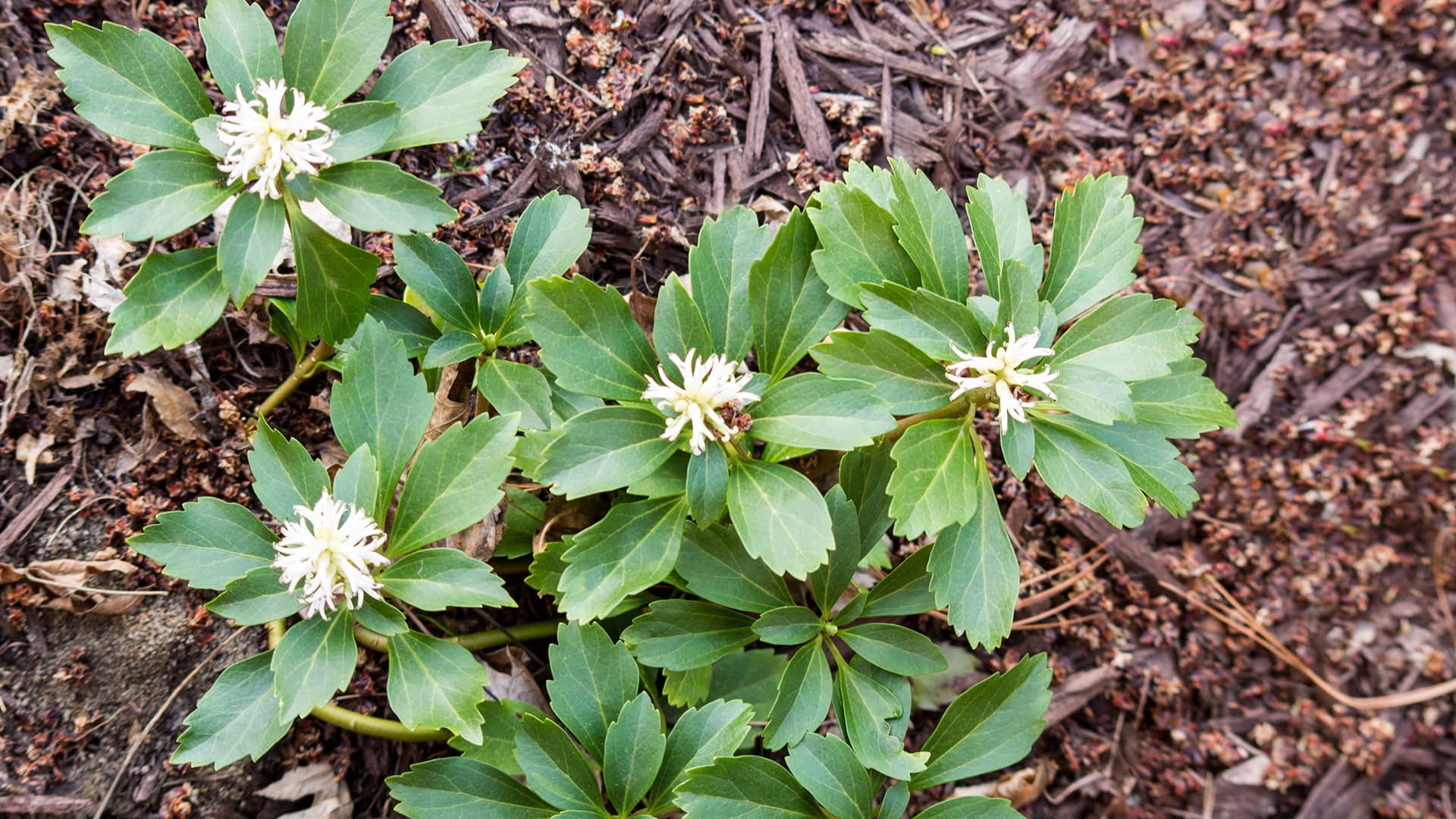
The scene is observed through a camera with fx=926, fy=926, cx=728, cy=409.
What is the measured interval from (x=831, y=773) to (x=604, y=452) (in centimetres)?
83

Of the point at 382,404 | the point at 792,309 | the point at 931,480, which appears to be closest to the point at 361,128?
the point at 382,404

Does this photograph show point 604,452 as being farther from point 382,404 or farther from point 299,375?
point 299,375

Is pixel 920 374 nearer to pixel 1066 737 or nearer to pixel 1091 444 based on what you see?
pixel 1091 444

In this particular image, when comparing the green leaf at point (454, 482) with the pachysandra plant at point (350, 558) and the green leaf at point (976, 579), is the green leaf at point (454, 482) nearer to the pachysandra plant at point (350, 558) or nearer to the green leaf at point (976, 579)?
the pachysandra plant at point (350, 558)

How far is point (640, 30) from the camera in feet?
8.66

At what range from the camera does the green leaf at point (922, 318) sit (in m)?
1.73

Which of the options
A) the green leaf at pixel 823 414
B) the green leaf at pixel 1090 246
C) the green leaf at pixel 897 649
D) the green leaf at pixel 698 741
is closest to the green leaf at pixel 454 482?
the green leaf at pixel 823 414

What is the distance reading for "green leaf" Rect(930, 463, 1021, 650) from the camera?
1815mm

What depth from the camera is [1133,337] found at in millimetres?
1775

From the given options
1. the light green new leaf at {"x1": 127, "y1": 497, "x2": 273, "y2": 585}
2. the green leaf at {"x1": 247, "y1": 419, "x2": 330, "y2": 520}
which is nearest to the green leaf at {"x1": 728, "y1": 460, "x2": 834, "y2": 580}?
the green leaf at {"x1": 247, "y1": 419, "x2": 330, "y2": 520}

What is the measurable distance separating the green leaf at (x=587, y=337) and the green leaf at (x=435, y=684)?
583 mm

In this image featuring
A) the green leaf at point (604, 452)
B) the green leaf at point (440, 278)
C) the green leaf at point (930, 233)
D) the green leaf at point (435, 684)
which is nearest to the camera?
the green leaf at point (604, 452)

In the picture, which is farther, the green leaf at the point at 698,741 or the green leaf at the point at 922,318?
the green leaf at the point at 698,741

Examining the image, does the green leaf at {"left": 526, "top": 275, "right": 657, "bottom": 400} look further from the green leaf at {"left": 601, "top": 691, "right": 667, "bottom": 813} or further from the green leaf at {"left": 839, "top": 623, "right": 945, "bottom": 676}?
the green leaf at {"left": 839, "top": 623, "right": 945, "bottom": 676}
